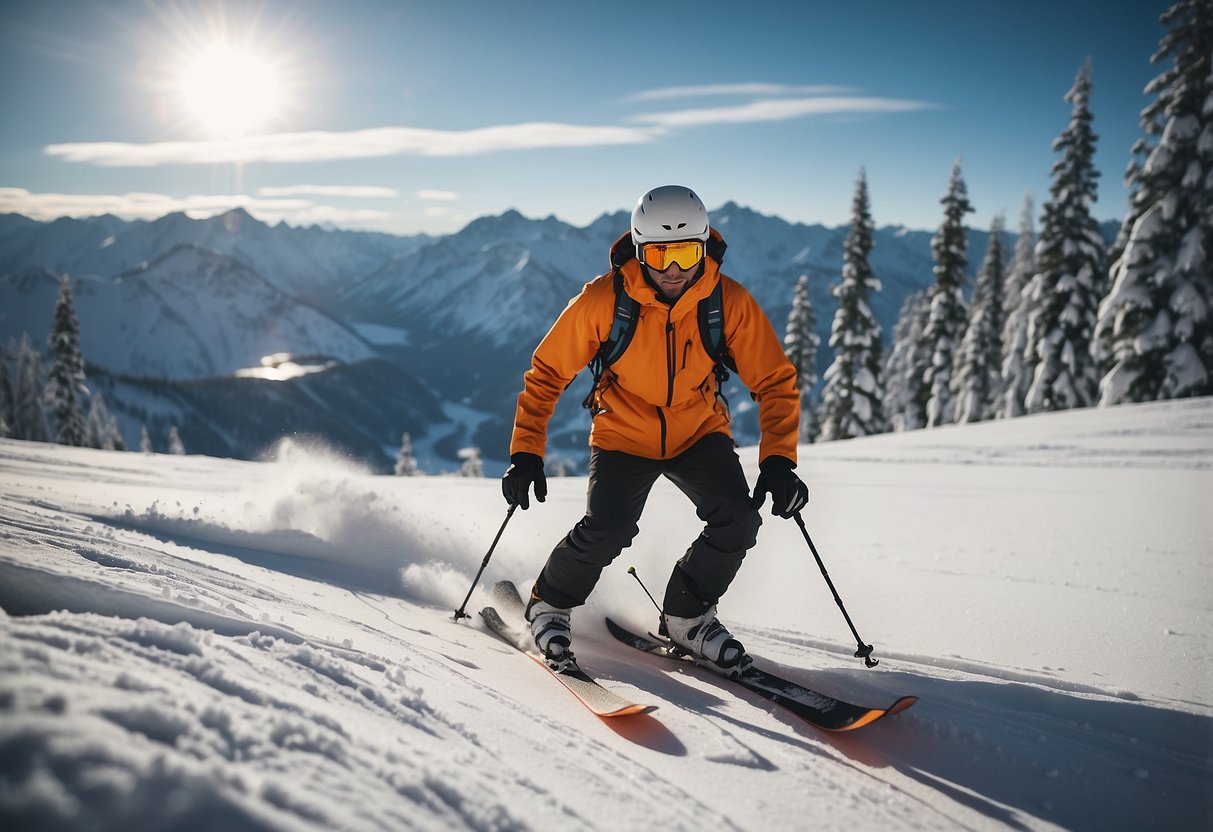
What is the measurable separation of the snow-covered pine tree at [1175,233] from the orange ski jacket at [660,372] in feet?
69.7

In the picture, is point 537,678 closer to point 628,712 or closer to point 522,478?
point 628,712

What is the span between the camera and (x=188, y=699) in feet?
5.51

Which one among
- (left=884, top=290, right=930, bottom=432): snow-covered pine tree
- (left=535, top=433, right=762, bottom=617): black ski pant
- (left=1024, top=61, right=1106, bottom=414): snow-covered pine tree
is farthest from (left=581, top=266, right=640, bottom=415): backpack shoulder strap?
(left=884, top=290, right=930, bottom=432): snow-covered pine tree

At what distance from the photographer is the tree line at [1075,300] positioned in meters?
18.9

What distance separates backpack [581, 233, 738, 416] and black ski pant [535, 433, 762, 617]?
43 centimetres

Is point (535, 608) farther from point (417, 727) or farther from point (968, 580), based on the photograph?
point (968, 580)

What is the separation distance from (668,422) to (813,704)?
1586mm

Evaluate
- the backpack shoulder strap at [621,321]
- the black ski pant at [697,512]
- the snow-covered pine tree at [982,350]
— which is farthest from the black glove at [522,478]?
the snow-covered pine tree at [982,350]

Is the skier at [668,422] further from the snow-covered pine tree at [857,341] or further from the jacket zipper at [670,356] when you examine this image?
the snow-covered pine tree at [857,341]

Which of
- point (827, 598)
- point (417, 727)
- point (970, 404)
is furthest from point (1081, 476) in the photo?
point (970, 404)

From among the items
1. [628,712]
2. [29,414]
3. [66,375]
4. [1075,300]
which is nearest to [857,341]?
[1075,300]

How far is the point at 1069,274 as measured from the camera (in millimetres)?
24766

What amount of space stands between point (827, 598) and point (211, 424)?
16637 cm

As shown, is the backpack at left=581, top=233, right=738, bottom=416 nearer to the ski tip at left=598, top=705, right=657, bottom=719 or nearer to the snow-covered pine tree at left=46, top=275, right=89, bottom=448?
the ski tip at left=598, top=705, right=657, bottom=719
